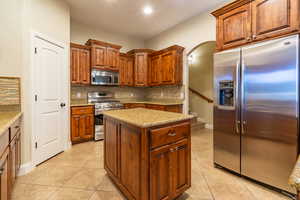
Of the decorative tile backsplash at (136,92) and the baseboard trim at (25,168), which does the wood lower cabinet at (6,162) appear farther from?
the decorative tile backsplash at (136,92)

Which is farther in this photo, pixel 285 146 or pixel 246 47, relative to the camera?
pixel 246 47

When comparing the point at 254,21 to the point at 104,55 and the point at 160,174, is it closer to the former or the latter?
the point at 160,174

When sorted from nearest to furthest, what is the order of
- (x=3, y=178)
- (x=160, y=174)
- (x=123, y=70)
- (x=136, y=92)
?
(x=3, y=178)
(x=160, y=174)
(x=123, y=70)
(x=136, y=92)

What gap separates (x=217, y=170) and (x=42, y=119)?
3.07 meters

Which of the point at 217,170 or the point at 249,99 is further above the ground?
the point at 249,99

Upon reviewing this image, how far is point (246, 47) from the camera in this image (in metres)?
2.12

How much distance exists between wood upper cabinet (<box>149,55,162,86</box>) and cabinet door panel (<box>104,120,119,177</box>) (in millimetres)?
2793

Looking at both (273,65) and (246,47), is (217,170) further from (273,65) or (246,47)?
(246,47)

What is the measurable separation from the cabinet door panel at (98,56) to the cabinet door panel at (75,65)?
1.24ft

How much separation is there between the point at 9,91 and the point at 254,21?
3.48m

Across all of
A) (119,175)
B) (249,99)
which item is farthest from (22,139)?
(249,99)

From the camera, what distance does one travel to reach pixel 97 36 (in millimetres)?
4723

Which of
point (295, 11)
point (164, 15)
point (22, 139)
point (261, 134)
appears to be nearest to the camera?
point (295, 11)

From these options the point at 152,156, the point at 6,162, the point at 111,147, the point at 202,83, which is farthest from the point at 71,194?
the point at 202,83
